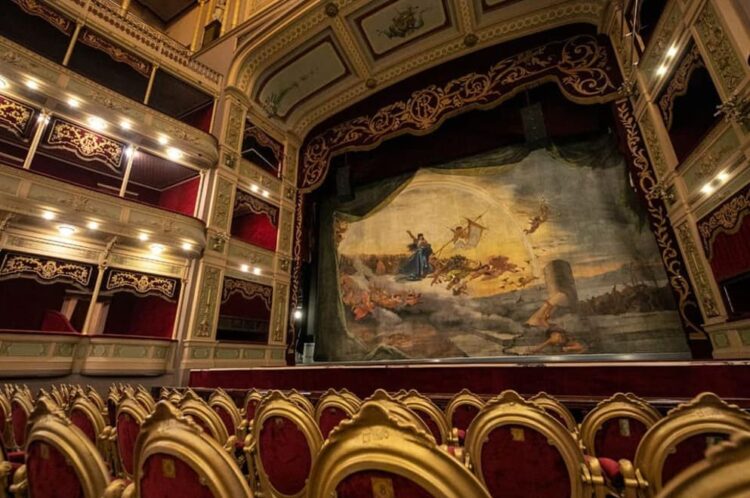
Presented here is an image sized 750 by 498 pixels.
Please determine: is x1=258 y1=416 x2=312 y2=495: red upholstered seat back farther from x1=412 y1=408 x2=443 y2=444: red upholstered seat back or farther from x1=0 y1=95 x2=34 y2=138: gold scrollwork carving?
x1=0 y1=95 x2=34 y2=138: gold scrollwork carving

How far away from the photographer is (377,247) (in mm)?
8484

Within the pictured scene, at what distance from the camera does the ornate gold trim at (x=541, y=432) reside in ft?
3.84

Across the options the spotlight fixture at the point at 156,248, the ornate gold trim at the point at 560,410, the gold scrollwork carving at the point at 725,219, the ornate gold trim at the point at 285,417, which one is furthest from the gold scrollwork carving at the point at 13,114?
the gold scrollwork carving at the point at 725,219

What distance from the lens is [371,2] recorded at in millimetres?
7172

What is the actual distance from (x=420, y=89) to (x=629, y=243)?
5531 mm

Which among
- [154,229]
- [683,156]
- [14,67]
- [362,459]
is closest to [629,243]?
[683,156]

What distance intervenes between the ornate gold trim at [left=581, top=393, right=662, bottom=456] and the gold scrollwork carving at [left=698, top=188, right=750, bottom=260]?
3.22m

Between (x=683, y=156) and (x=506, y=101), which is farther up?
(x=506, y=101)

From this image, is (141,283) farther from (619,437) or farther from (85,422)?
(619,437)

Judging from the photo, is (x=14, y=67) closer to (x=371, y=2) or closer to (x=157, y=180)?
(x=157, y=180)

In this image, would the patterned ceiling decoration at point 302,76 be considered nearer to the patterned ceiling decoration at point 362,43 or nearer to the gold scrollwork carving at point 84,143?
the patterned ceiling decoration at point 362,43

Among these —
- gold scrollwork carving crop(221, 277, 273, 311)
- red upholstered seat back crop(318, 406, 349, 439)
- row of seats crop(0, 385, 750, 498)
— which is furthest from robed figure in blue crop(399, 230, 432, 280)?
red upholstered seat back crop(318, 406, 349, 439)

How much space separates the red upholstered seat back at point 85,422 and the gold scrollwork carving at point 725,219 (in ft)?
18.8

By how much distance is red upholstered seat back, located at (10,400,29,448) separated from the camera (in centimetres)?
222
